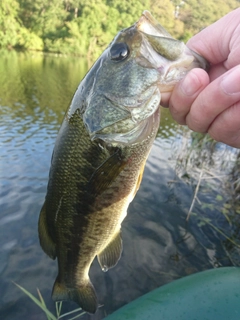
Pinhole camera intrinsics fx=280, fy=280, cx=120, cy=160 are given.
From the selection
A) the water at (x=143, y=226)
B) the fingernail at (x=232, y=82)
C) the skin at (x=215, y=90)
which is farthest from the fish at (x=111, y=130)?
the water at (x=143, y=226)

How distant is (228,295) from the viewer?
7.31 ft

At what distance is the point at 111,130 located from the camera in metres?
1.67

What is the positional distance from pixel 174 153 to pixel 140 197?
3.21 m

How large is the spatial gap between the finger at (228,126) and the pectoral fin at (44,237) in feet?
4.39

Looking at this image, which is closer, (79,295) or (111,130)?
(111,130)

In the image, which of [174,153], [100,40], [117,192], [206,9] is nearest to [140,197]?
[174,153]

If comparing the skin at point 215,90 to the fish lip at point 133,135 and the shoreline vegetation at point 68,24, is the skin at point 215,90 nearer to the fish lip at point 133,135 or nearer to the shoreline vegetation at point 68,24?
the fish lip at point 133,135

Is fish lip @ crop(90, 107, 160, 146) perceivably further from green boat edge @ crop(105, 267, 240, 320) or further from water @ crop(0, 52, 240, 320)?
water @ crop(0, 52, 240, 320)

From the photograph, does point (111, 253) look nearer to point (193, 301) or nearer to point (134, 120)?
point (193, 301)

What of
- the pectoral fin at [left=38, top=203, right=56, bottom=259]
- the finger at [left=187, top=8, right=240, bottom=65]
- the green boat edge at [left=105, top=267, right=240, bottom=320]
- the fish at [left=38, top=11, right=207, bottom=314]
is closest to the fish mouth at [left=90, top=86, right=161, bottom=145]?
the fish at [left=38, top=11, right=207, bottom=314]

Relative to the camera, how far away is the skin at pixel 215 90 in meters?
1.50

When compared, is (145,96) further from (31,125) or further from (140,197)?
(31,125)

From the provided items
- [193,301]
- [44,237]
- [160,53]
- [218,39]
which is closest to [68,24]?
[218,39]

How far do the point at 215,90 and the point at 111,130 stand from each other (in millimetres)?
621
